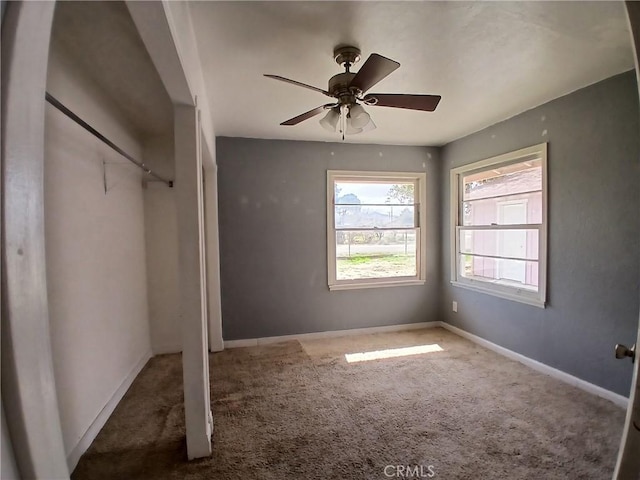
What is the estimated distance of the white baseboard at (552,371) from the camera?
2368 millimetres

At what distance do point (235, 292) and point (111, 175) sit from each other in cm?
170

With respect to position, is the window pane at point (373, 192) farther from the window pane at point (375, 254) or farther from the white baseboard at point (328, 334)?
the white baseboard at point (328, 334)

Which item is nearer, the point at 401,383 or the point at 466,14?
the point at 466,14

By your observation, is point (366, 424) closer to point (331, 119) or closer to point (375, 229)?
point (331, 119)

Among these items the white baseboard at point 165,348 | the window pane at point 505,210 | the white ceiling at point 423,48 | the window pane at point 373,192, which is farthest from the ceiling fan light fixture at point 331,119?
the white baseboard at point 165,348

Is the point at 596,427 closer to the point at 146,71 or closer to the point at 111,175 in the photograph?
the point at 146,71

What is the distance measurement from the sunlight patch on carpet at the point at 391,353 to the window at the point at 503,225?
88 cm

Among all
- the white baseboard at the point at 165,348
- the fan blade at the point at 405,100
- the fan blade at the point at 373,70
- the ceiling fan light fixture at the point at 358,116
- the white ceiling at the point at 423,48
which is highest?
the white ceiling at the point at 423,48

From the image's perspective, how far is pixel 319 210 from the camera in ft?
12.6

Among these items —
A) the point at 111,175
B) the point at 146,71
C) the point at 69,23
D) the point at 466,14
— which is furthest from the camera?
the point at 111,175

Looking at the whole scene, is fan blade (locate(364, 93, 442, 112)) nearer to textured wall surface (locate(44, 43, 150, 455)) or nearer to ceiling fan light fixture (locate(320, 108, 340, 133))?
ceiling fan light fixture (locate(320, 108, 340, 133))

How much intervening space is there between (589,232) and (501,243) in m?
0.90

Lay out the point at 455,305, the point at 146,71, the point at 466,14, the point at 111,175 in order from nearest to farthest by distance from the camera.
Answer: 1. the point at 466,14
2. the point at 146,71
3. the point at 111,175
4. the point at 455,305

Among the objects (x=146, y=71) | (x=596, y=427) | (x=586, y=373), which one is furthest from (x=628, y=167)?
(x=146, y=71)
